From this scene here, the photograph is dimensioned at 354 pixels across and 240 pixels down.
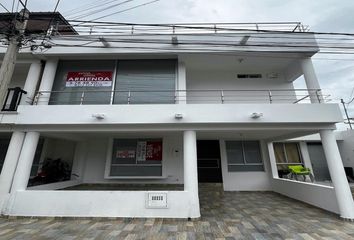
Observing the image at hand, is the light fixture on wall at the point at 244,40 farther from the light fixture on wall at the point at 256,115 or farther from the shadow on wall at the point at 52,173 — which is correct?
the shadow on wall at the point at 52,173

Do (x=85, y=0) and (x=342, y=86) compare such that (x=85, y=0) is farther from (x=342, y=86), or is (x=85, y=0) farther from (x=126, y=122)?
(x=342, y=86)

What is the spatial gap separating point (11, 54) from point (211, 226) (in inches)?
258

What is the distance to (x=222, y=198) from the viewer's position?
6.63m

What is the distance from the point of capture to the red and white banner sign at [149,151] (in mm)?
7426

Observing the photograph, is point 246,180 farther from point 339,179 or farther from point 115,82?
point 115,82

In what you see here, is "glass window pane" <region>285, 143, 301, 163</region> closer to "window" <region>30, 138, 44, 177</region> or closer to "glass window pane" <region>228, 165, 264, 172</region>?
"glass window pane" <region>228, 165, 264, 172</region>

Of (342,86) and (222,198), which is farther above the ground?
(342,86)

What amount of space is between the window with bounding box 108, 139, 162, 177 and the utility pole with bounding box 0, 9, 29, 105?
14.0 ft

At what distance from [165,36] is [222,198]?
673 centimetres

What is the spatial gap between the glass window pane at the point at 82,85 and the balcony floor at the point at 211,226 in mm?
3766

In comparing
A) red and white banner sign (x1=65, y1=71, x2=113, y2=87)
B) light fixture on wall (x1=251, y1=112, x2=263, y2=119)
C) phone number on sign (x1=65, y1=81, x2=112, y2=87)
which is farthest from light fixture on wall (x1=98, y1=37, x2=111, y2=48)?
light fixture on wall (x1=251, y1=112, x2=263, y2=119)

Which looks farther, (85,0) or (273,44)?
(273,44)

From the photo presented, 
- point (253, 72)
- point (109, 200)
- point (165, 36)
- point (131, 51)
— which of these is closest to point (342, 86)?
point (253, 72)

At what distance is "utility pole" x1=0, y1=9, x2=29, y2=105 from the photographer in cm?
397
